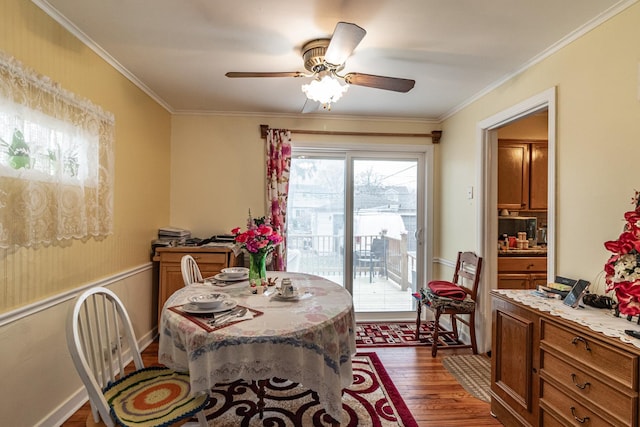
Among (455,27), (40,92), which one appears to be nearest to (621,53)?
(455,27)

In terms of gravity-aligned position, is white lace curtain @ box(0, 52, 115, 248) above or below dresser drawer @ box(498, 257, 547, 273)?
above

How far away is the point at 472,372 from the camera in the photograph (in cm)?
267

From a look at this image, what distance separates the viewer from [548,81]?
226 cm

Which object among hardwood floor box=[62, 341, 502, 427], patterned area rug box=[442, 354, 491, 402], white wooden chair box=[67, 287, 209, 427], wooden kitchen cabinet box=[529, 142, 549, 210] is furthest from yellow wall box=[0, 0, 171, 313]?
wooden kitchen cabinet box=[529, 142, 549, 210]


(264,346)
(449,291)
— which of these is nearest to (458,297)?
(449,291)

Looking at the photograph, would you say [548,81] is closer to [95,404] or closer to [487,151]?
[487,151]

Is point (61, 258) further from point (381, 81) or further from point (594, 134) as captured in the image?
point (594, 134)

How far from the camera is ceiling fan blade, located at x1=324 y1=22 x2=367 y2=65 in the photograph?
1584 mm

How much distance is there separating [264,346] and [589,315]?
5.23 ft

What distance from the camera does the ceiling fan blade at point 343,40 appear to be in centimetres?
158

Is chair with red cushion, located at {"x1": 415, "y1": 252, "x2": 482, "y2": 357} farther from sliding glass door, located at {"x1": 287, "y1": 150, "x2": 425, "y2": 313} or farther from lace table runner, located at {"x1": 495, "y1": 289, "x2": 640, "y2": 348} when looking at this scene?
lace table runner, located at {"x1": 495, "y1": 289, "x2": 640, "y2": 348}

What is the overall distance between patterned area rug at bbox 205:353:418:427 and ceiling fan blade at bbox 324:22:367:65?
218 centimetres

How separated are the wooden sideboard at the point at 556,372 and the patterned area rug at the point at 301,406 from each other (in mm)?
629

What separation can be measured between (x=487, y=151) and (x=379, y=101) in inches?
45.1
